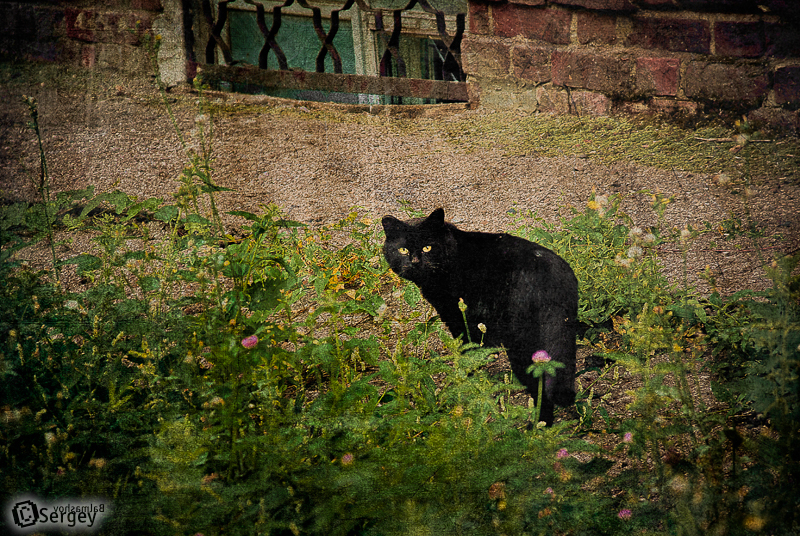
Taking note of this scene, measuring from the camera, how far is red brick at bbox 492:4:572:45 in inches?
74.1

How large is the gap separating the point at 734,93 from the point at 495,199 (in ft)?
2.92

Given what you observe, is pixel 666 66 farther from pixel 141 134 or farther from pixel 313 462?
pixel 141 134

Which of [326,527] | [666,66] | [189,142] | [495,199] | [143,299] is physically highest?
[666,66]

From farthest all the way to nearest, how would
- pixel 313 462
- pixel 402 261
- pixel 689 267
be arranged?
pixel 402 261, pixel 689 267, pixel 313 462

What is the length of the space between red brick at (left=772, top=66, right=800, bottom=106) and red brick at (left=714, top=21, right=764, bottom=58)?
10 cm

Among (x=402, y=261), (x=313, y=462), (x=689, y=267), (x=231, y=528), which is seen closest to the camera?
(x=231, y=528)

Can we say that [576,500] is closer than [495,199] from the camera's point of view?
Yes

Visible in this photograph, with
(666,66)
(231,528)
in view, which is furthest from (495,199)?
(231,528)

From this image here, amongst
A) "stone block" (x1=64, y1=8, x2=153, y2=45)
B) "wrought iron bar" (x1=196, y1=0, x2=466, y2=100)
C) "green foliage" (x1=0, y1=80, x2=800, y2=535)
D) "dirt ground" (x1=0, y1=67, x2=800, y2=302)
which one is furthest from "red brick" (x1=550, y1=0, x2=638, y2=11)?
"stone block" (x1=64, y1=8, x2=153, y2=45)

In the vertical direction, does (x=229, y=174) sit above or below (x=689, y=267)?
above

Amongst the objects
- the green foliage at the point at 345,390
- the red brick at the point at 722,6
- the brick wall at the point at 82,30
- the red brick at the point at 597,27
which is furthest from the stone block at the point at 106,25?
the red brick at the point at 722,6

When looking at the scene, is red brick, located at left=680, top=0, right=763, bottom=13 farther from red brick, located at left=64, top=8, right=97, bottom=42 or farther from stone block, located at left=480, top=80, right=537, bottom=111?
red brick, located at left=64, top=8, right=97, bottom=42

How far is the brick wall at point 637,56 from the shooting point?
185 cm

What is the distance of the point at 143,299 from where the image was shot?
187cm
